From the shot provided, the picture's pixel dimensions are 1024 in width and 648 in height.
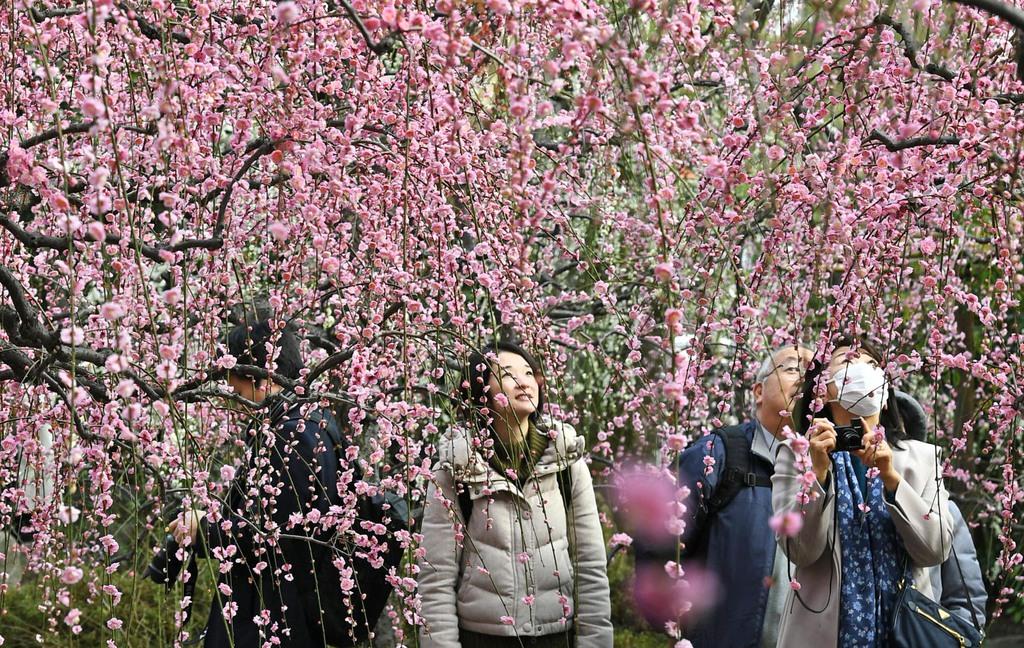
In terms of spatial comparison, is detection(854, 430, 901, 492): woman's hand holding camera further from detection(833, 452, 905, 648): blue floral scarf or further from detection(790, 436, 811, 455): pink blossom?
detection(790, 436, 811, 455): pink blossom

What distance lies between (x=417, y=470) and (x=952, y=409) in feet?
15.3

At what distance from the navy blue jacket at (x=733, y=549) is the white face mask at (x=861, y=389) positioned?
367 millimetres

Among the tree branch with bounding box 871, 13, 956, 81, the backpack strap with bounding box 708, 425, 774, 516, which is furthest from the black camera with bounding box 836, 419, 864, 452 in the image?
the tree branch with bounding box 871, 13, 956, 81

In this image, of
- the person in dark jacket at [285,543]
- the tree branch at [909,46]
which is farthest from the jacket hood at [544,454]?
the tree branch at [909,46]

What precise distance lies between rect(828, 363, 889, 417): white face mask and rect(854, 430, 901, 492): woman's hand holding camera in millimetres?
51

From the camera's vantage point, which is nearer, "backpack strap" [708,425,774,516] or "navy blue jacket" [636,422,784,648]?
"navy blue jacket" [636,422,784,648]

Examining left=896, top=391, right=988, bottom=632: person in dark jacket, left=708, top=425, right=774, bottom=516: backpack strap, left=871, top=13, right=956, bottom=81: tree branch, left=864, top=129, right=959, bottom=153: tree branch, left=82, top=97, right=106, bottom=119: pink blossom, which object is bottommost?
left=896, top=391, right=988, bottom=632: person in dark jacket

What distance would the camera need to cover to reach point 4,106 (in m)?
2.64

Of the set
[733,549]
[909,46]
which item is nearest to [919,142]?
[909,46]

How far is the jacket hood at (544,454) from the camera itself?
8.57 feet

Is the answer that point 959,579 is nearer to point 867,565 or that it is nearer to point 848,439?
point 867,565

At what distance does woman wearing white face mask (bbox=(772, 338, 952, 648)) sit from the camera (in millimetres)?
2211

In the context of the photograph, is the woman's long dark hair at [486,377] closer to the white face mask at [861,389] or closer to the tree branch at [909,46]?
the white face mask at [861,389]

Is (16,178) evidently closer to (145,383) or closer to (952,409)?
(145,383)
